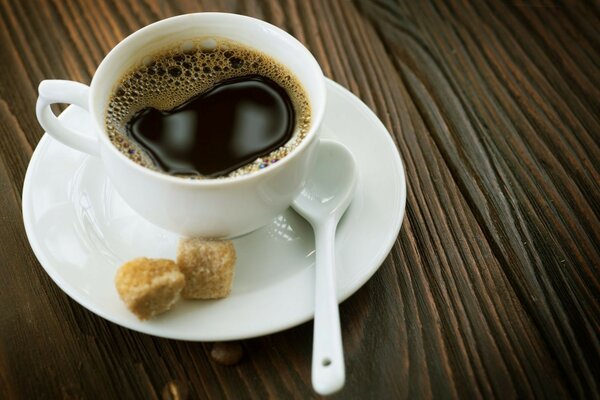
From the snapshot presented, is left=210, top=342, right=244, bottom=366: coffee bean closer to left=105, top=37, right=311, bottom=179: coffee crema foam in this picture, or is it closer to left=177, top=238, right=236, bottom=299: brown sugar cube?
left=177, top=238, right=236, bottom=299: brown sugar cube

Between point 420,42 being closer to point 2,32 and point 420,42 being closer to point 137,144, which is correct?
point 137,144

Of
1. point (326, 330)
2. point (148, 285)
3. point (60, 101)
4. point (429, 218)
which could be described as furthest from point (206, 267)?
point (429, 218)

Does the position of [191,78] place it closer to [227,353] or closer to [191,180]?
[191,180]

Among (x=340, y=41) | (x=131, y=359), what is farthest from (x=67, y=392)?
(x=340, y=41)

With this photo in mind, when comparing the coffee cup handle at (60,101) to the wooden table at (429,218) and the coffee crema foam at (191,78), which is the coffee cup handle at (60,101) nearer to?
the coffee crema foam at (191,78)

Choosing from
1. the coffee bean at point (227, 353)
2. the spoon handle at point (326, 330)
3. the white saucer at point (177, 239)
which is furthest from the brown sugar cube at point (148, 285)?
the spoon handle at point (326, 330)

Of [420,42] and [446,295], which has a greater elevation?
[420,42]

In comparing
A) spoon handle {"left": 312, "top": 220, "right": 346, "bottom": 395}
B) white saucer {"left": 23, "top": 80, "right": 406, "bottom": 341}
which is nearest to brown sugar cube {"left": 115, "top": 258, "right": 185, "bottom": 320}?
white saucer {"left": 23, "top": 80, "right": 406, "bottom": 341}

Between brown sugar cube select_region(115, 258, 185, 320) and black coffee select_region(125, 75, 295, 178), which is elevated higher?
black coffee select_region(125, 75, 295, 178)
